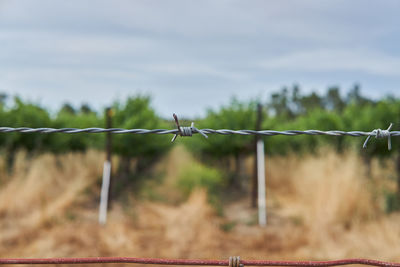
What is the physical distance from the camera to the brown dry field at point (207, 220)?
188 inches

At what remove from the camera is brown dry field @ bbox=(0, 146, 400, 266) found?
15.7 ft

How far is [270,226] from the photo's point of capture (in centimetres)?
595

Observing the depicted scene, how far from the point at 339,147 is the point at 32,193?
5890 mm

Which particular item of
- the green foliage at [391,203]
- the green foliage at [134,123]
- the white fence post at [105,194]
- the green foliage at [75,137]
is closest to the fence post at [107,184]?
the white fence post at [105,194]

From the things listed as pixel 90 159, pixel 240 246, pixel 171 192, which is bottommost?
pixel 240 246

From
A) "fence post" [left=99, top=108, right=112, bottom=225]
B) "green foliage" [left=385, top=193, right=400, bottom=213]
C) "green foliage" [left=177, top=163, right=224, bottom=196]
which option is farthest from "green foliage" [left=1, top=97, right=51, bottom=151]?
"green foliage" [left=385, top=193, right=400, bottom=213]

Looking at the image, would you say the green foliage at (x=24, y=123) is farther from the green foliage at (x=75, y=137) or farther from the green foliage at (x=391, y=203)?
the green foliage at (x=391, y=203)

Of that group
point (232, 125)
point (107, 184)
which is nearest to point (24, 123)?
point (107, 184)

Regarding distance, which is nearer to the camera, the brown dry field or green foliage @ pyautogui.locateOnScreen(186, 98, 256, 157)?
the brown dry field

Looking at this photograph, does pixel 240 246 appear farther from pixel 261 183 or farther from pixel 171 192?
pixel 171 192

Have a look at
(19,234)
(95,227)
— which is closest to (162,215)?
(95,227)

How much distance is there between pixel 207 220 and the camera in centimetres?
589

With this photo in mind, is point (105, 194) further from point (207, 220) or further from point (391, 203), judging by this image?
point (391, 203)

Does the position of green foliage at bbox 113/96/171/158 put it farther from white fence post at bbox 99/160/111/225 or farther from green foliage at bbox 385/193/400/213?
green foliage at bbox 385/193/400/213
